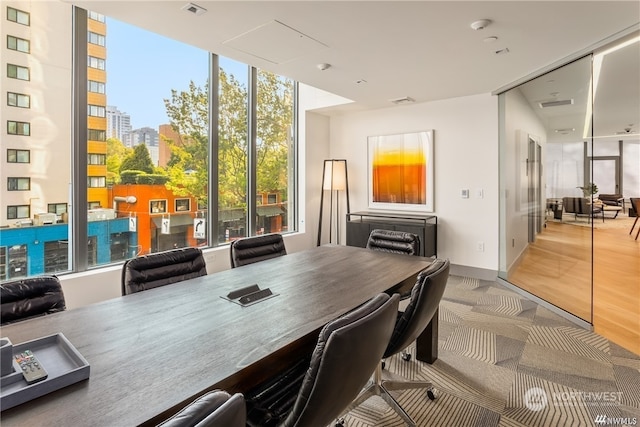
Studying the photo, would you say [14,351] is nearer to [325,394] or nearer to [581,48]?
[325,394]

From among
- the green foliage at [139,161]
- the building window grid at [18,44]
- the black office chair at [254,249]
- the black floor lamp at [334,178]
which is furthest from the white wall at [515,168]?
the building window grid at [18,44]

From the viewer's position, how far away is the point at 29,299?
159 centimetres

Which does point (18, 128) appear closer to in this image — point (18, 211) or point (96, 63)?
point (18, 211)

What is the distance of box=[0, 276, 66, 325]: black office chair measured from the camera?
59.6 inches

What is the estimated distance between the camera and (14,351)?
1.13m

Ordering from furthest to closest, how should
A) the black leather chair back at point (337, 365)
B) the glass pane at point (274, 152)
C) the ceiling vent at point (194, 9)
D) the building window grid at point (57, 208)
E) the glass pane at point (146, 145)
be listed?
1. the glass pane at point (274, 152)
2. the glass pane at point (146, 145)
3. the building window grid at point (57, 208)
4. the ceiling vent at point (194, 9)
5. the black leather chair back at point (337, 365)

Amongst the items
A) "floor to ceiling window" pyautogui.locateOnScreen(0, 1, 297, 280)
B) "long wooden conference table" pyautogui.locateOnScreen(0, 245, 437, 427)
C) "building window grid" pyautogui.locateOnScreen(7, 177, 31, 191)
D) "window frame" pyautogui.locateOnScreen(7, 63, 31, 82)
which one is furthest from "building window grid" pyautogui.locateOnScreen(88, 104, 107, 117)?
"long wooden conference table" pyautogui.locateOnScreen(0, 245, 437, 427)

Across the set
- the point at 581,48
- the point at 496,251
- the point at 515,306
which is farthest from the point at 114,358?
the point at 496,251

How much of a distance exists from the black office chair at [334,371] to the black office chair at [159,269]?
1.05 meters

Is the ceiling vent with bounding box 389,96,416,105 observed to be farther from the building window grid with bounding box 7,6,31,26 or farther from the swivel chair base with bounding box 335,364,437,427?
the building window grid with bounding box 7,6,31,26

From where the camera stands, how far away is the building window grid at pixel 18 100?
2588 millimetres

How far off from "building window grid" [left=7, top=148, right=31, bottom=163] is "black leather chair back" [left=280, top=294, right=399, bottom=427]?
9.70 feet

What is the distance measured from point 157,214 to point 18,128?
4.49 feet

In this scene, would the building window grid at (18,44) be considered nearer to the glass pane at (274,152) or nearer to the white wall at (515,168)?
the glass pane at (274,152)
